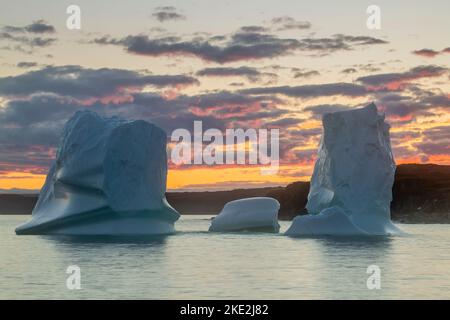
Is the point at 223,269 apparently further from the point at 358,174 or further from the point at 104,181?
the point at 358,174

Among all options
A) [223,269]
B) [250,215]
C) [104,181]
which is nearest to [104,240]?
[104,181]

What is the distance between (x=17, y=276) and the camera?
25.2 m

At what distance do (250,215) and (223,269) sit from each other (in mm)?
19901

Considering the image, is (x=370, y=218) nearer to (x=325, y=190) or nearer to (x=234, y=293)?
(x=325, y=190)

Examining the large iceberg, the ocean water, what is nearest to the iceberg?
the large iceberg

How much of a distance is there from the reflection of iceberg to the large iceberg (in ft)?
29.9

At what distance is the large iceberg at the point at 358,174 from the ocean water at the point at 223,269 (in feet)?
6.34

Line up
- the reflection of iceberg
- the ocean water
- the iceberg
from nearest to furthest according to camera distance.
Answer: the ocean water, the reflection of iceberg, the iceberg

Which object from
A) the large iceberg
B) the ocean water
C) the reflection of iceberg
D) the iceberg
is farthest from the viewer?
the iceberg

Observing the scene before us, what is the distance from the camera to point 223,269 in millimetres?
27297

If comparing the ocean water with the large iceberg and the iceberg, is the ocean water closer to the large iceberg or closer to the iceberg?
the large iceberg

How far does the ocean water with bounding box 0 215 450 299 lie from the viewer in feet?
69.3

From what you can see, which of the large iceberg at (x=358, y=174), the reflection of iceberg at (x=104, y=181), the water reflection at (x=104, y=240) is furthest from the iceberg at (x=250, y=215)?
the reflection of iceberg at (x=104, y=181)
